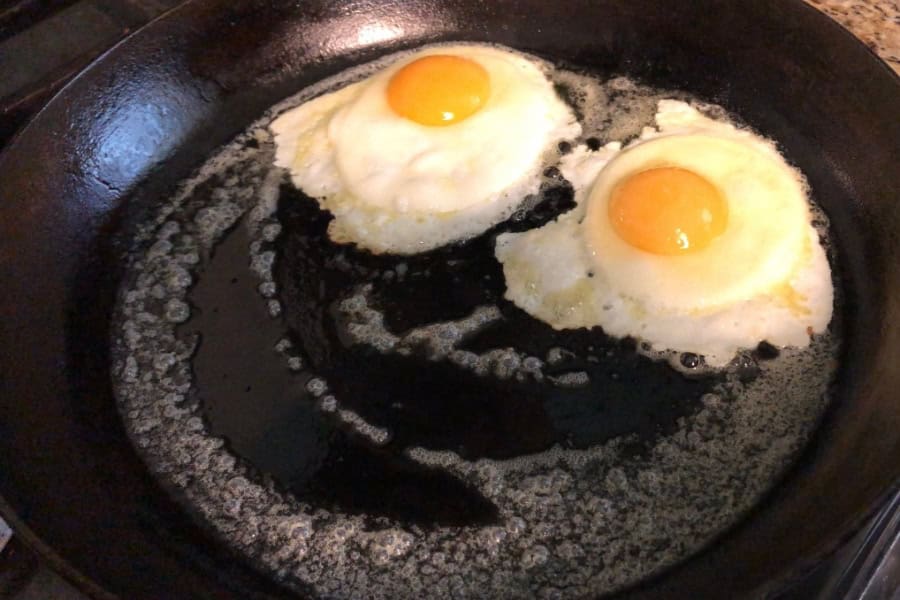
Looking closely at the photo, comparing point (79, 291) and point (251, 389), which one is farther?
point (79, 291)

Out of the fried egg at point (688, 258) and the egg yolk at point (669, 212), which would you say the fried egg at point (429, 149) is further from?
the egg yolk at point (669, 212)

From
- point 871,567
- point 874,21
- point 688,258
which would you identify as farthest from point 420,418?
point 874,21

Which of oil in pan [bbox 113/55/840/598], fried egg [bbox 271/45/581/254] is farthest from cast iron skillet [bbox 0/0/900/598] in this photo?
fried egg [bbox 271/45/581/254]

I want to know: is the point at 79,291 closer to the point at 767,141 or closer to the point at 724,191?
the point at 724,191

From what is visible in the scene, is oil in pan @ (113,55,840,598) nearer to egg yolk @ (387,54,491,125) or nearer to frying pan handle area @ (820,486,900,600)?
frying pan handle area @ (820,486,900,600)

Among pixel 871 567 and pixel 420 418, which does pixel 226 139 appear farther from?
pixel 871 567

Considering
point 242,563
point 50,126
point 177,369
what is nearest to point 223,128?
point 50,126
